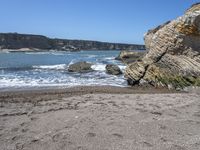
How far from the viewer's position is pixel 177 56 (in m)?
15.9

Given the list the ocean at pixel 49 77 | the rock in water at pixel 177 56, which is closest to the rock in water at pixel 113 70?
the ocean at pixel 49 77

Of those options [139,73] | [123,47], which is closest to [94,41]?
[123,47]

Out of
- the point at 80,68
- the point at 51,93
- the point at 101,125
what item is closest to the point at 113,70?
the point at 80,68

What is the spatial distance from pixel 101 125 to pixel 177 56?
1023 centimetres

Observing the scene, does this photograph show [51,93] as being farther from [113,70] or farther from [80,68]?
[80,68]

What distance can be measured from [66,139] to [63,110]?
2.65 m

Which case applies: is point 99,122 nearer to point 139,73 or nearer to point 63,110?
point 63,110

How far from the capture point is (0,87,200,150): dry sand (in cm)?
581

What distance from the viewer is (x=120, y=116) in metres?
7.82

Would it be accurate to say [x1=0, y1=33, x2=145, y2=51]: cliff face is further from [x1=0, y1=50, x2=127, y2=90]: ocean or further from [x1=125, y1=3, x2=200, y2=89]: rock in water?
[x1=125, y1=3, x2=200, y2=89]: rock in water

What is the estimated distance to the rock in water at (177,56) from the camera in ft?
49.4

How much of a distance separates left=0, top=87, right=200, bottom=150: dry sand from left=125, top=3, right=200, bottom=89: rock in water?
5468mm

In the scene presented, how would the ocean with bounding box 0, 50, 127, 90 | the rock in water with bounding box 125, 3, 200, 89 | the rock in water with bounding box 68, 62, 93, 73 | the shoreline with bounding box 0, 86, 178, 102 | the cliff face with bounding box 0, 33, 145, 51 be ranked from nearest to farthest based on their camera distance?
the shoreline with bounding box 0, 86, 178, 102 < the rock in water with bounding box 125, 3, 200, 89 < the ocean with bounding box 0, 50, 127, 90 < the rock in water with bounding box 68, 62, 93, 73 < the cliff face with bounding box 0, 33, 145, 51

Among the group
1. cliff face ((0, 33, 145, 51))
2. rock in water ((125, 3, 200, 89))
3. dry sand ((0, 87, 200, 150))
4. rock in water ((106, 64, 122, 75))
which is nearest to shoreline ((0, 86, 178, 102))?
rock in water ((125, 3, 200, 89))
